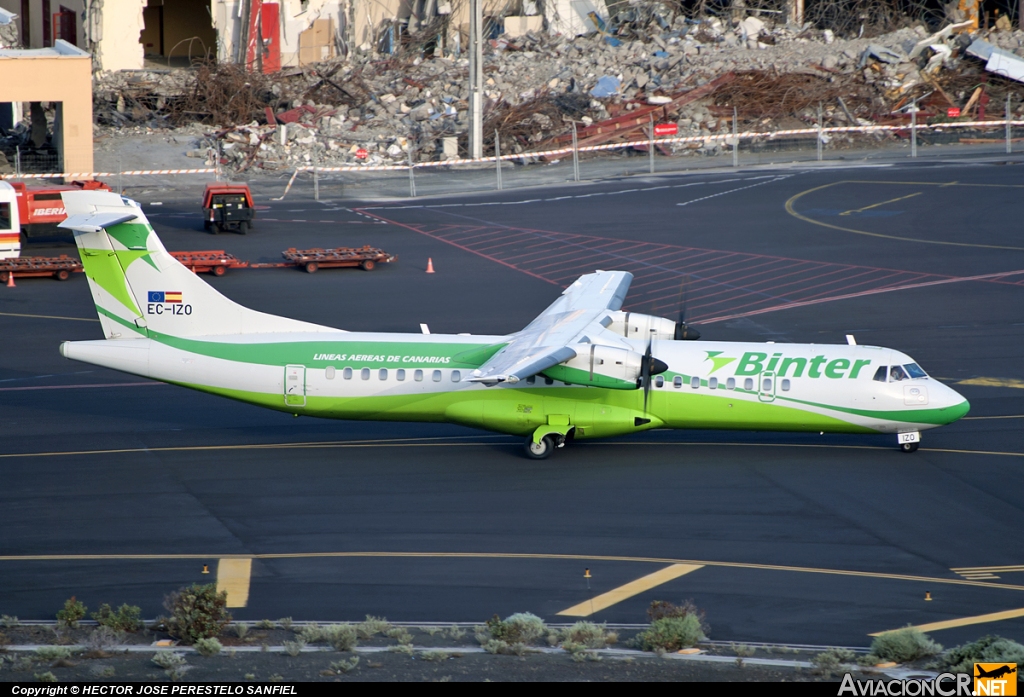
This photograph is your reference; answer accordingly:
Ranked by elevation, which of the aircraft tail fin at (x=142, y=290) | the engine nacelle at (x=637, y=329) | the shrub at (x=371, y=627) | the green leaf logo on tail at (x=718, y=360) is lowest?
the shrub at (x=371, y=627)

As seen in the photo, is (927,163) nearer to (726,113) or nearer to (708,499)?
(726,113)

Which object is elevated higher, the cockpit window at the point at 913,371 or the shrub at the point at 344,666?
the cockpit window at the point at 913,371

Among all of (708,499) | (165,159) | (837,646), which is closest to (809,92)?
(165,159)

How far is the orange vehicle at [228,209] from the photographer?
161ft

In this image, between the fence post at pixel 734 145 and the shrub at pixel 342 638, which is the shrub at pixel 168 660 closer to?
the shrub at pixel 342 638

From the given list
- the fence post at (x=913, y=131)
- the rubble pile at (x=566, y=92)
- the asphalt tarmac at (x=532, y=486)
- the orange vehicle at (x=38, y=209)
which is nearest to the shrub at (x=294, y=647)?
the asphalt tarmac at (x=532, y=486)

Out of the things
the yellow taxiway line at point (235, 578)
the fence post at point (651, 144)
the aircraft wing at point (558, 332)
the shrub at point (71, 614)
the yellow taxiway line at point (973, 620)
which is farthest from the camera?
the fence post at point (651, 144)

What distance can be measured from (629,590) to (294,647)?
5920mm

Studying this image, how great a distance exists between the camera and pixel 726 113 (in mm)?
66188

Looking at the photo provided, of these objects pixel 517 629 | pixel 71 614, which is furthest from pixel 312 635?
pixel 71 614

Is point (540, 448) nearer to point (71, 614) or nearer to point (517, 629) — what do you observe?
point (517, 629)

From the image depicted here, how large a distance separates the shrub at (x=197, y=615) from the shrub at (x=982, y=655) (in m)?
10.2

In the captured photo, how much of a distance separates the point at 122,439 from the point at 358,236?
2349 cm

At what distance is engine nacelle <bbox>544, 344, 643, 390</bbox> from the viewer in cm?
2348
